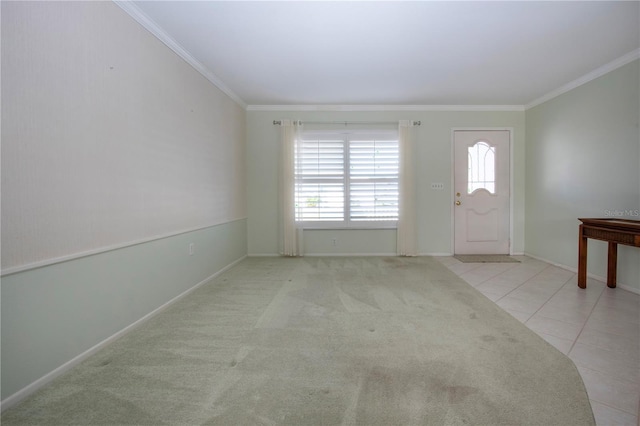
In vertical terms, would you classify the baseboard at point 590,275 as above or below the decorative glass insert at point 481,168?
below

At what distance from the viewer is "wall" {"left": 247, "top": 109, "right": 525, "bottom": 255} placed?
15.4 feet

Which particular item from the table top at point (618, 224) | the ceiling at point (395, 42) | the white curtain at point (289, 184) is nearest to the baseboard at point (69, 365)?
the white curtain at point (289, 184)

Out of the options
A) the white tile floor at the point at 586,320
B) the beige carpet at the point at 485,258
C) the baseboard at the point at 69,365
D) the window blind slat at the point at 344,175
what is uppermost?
the window blind slat at the point at 344,175

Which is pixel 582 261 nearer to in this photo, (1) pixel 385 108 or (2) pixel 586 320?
(2) pixel 586 320

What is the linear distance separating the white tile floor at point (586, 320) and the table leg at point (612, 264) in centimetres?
8

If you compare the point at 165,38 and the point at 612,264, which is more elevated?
the point at 165,38

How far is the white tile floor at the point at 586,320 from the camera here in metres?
1.46

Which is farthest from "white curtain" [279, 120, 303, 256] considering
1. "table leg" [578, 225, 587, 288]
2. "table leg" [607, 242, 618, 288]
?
"table leg" [607, 242, 618, 288]

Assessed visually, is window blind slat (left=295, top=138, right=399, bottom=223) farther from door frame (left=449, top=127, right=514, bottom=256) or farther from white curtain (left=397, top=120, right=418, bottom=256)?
door frame (left=449, top=127, right=514, bottom=256)

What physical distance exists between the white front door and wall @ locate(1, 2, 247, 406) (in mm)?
4145

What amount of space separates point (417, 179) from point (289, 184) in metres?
2.16

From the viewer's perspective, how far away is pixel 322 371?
165 cm

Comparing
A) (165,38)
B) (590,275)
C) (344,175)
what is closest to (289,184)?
(344,175)

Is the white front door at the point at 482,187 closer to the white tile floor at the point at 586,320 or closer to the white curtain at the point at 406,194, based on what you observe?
the white curtain at the point at 406,194
